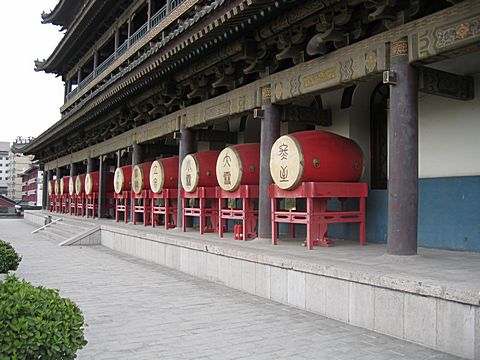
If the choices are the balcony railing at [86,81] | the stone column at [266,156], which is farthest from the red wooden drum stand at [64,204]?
the stone column at [266,156]

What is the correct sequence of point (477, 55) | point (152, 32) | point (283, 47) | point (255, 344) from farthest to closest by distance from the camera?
point (152, 32)
point (283, 47)
point (477, 55)
point (255, 344)

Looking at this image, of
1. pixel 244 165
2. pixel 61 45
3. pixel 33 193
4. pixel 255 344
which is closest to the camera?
pixel 255 344

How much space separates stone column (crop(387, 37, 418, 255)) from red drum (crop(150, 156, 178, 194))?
26.3 ft

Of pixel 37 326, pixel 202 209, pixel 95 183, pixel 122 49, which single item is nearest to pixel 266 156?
pixel 202 209

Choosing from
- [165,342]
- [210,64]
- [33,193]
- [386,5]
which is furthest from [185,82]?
[33,193]

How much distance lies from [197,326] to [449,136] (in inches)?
206

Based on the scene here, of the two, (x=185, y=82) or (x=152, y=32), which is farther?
(x=152, y=32)

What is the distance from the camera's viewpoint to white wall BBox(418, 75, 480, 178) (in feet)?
24.9

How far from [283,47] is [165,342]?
Answer: 5.40 m

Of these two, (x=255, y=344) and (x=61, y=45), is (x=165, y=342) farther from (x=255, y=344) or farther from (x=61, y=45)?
(x=61, y=45)

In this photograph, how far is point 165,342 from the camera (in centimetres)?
494

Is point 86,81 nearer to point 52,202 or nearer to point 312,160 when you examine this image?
point 52,202

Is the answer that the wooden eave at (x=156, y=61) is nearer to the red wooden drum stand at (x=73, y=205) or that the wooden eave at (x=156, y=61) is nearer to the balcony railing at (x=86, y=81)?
the balcony railing at (x=86, y=81)

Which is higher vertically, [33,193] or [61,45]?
[61,45]
